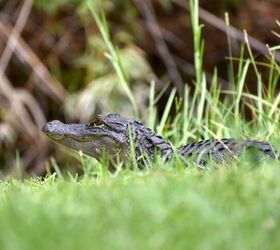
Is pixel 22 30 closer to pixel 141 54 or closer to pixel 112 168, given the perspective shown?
pixel 141 54

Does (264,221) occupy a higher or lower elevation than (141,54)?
higher

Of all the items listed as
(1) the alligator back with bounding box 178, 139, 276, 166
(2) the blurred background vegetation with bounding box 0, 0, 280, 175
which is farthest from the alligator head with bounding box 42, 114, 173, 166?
(2) the blurred background vegetation with bounding box 0, 0, 280, 175

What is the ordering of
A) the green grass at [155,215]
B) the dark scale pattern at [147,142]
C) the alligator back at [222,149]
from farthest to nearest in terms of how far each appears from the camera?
the dark scale pattern at [147,142]
the alligator back at [222,149]
the green grass at [155,215]

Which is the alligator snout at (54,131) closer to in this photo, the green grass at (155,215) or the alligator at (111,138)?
the alligator at (111,138)

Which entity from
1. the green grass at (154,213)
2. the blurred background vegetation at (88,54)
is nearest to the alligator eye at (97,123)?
the green grass at (154,213)

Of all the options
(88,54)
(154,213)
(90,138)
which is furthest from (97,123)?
(88,54)

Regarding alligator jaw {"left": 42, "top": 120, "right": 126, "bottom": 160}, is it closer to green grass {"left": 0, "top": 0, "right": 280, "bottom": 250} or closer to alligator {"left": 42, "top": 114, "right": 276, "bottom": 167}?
alligator {"left": 42, "top": 114, "right": 276, "bottom": 167}

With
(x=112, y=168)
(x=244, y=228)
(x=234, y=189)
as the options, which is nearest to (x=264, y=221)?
(x=244, y=228)
